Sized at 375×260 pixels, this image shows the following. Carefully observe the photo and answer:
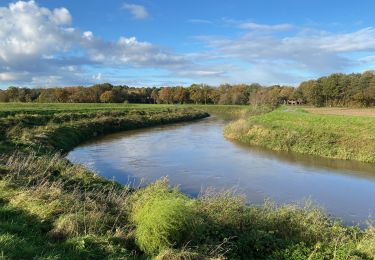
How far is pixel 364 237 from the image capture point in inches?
398

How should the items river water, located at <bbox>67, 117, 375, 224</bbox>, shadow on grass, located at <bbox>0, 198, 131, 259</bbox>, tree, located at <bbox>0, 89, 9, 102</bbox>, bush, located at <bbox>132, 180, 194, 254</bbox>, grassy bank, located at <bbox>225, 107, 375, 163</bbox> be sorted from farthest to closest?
tree, located at <bbox>0, 89, 9, 102</bbox>
grassy bank, located at <bbox>225, 107, 375, 163</bbox>
river water, located at <bbox>67, 117, 375, 224</bbox>
bush, located at <bbox>132, 180, 194, 254</bbox>
shadow on grass, located at <bbox>0, 198, 131, 259</bbox>

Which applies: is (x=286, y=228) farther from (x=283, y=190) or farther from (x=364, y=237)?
(x=283, y=190)

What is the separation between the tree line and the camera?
90.2m

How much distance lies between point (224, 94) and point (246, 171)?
105974 mm

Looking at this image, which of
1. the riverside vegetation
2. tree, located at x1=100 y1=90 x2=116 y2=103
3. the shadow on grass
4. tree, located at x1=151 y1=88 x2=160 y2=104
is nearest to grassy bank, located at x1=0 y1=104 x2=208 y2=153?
the riverside vegetation

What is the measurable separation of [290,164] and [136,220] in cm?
1853

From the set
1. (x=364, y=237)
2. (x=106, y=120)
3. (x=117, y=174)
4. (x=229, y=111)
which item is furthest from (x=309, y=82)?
(x=364, y=237)

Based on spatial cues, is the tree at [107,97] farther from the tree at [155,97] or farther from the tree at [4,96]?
the tree at [4,96]

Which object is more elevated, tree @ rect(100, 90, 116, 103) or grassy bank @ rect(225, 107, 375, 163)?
tree @ rect(100, 90, 116, 103)

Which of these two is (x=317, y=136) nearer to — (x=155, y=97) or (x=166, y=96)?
(x=166, y=96)

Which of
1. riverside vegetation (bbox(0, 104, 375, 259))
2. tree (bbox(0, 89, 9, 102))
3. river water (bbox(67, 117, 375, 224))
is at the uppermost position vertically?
tree (bbox(0, 89, 9, 102))

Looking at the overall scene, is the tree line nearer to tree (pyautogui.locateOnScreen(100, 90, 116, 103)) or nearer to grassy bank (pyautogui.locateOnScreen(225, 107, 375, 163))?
tree (pyautogui.locateOnScreen(100, 90, 116, 103))

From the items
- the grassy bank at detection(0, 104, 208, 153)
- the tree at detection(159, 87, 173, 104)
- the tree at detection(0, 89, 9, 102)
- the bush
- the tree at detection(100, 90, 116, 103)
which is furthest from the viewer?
the tree at detection(159, 87, 173, 104)

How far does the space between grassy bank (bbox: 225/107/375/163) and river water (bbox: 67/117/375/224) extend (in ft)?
4.85
